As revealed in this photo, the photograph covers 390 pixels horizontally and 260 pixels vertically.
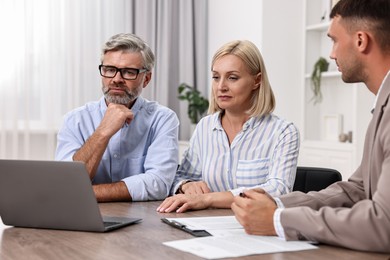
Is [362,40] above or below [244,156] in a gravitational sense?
above

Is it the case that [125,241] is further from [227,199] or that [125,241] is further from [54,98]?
[54,98]

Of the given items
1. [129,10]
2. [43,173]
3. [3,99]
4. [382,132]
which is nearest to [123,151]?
[43,173]

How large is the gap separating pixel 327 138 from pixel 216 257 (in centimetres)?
353

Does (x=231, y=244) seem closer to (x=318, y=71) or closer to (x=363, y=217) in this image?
(x=363, y=217)

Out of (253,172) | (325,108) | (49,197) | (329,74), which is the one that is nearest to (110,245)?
(49,197)

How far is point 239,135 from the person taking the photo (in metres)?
2.44

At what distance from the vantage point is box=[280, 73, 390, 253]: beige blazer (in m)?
1.30

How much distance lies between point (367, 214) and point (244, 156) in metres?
1.13

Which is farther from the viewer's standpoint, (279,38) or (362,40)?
(279,38)

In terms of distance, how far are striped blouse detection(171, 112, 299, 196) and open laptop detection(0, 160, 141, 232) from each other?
0.82 meters

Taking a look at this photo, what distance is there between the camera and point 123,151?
8.21ft

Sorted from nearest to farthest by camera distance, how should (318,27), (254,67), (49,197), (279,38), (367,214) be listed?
(367,214) < (49,197) < (254,67) < (318,27) < (279,38)

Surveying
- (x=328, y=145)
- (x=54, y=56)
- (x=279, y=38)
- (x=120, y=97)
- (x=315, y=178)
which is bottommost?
(x=328, y=145)

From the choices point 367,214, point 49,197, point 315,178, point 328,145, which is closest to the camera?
point 367,214
